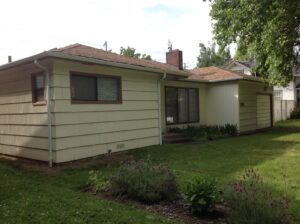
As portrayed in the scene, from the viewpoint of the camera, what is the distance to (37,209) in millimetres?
4734

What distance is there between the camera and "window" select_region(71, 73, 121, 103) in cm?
882

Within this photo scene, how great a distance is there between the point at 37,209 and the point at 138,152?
→ 5538 mm

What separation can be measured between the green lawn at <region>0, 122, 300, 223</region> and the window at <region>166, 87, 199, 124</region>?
3.06 metres

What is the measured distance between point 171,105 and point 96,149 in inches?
224

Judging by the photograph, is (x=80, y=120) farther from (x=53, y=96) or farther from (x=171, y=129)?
(x=171, y=129)

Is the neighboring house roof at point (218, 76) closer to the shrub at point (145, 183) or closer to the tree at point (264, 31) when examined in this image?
the tree at point (264, 31)

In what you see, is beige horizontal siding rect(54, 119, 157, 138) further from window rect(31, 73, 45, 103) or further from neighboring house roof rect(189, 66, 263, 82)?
neighboring house roof rect(189, 66, 263, 82)

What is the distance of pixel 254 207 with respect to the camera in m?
3.84

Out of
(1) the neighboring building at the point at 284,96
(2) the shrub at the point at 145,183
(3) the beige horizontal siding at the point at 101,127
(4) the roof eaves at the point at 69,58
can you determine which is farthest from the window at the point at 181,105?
(1) the neighboring building at the point at 284,96

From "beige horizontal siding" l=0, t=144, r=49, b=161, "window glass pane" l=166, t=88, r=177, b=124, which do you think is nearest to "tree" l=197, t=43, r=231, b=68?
"window glass pane" l=166, t=88, r=177, b=124

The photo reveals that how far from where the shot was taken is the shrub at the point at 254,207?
3770 millimetres

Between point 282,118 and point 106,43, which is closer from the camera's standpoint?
point 282,118

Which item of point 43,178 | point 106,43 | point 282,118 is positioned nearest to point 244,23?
point 43,178

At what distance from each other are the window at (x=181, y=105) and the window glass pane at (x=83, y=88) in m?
5.22
